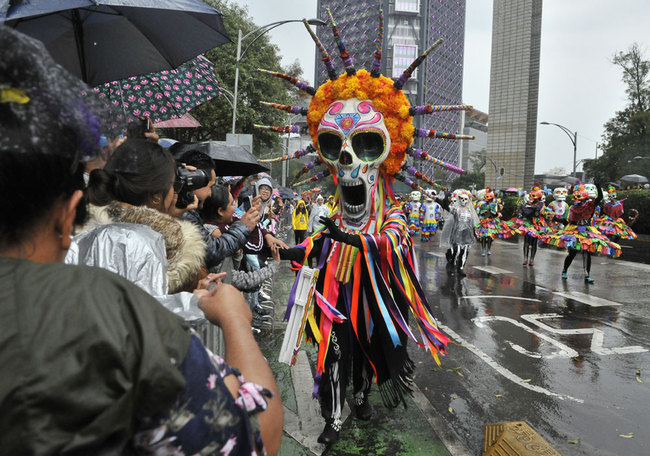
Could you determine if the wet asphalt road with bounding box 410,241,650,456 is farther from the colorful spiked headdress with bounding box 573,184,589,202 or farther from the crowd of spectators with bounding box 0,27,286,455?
the crowd of spectators with bounding box 0,27,286,455

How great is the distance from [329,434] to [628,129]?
42.4 m

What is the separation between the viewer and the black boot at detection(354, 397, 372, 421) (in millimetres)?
3511

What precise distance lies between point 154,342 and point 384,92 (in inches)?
132

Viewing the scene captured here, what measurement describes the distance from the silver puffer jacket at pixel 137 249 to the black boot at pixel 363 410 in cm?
207

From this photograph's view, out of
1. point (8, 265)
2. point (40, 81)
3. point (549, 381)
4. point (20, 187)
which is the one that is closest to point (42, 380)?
point (8, 265)

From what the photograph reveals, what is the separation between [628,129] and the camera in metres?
37.2

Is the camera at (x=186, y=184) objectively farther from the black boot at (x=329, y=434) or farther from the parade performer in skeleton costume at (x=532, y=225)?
the parade performer in skeleton costume at (x=532, y=225)

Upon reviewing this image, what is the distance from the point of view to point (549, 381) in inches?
175

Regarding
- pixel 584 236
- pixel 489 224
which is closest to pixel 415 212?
pixel 489 224

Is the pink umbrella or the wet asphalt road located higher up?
the pink umbrella

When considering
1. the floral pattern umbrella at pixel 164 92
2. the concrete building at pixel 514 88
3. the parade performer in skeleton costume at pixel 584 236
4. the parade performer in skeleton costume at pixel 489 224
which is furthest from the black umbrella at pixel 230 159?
the concrete building at pixel 514 88

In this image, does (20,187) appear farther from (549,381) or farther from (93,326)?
(549,381)

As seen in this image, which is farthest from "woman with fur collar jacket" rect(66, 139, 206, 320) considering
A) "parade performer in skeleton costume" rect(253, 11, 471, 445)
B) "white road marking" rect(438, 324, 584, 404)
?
"white road marking" rect(438, 324, 584, 404)

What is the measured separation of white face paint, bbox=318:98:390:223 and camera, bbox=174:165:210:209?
4.26ft
